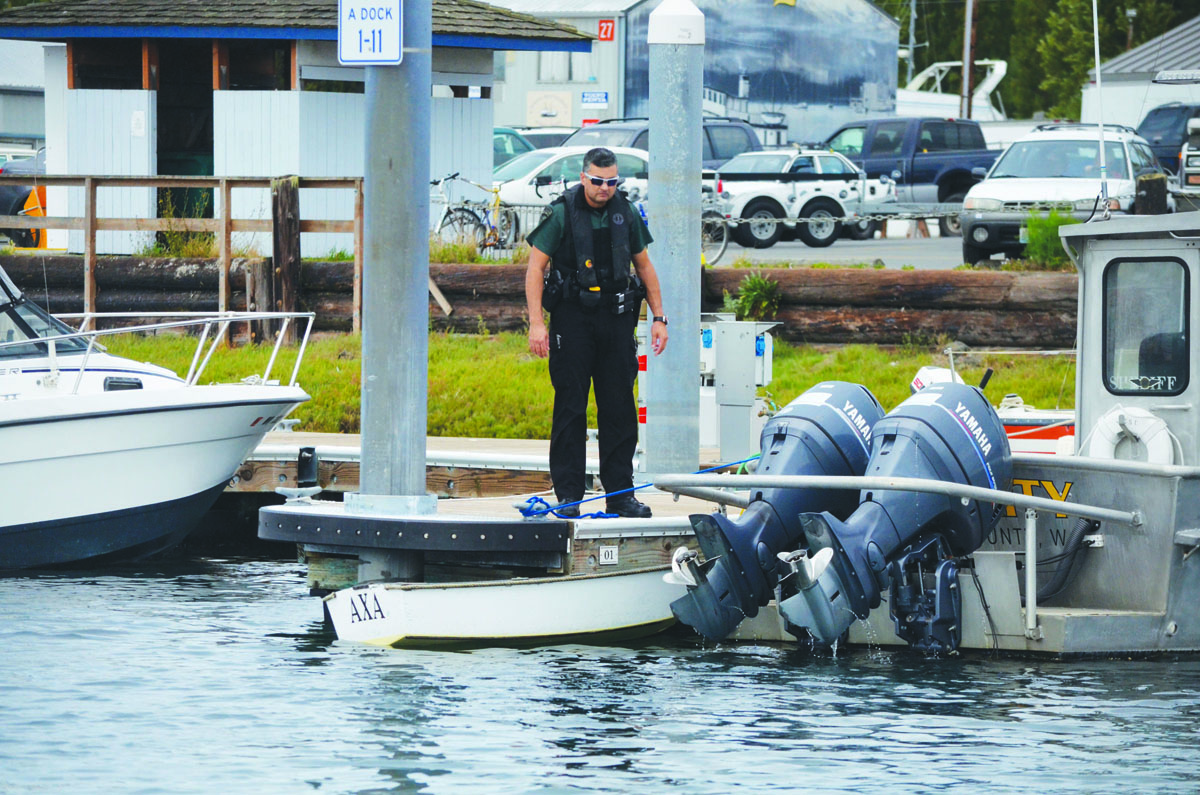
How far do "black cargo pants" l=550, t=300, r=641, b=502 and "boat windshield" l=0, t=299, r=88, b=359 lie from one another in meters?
3.98

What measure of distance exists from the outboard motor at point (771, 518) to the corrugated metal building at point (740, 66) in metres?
30.3

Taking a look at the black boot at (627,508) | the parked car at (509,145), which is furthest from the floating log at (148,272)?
the parked car at (509,145)

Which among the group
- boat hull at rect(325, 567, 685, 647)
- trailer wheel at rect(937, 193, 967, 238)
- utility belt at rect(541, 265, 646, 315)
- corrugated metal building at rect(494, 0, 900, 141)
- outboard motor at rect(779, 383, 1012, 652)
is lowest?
boat hull at rect(325, 567, 685, 647)

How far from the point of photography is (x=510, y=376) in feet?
45.5

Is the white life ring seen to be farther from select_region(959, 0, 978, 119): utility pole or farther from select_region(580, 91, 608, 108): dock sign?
select_region(959, 0, 978, 119): utility pole

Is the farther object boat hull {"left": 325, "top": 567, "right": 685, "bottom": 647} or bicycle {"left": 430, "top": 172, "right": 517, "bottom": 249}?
bicycle {"left": 430, "top": 172, "right": 517, "bottom": 249}

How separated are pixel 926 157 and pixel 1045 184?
10110mm

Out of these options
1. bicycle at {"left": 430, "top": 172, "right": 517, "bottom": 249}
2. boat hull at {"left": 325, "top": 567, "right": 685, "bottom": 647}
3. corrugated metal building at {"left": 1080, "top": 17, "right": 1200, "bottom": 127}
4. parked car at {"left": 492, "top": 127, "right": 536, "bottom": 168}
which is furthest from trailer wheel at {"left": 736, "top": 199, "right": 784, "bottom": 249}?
boat hull at {"left": 325, "top": 567, "right": 685, "bottom": 647}

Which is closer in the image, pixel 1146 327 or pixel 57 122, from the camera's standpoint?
pixel 1146 327

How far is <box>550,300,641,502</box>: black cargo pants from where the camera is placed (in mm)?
8445

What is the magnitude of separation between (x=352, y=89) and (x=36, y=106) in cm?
2528

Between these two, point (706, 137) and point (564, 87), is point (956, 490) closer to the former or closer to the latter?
point (706, 137)

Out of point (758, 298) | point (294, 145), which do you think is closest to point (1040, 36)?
point (294, 145)

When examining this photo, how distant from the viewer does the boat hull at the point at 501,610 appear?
8.18 m
